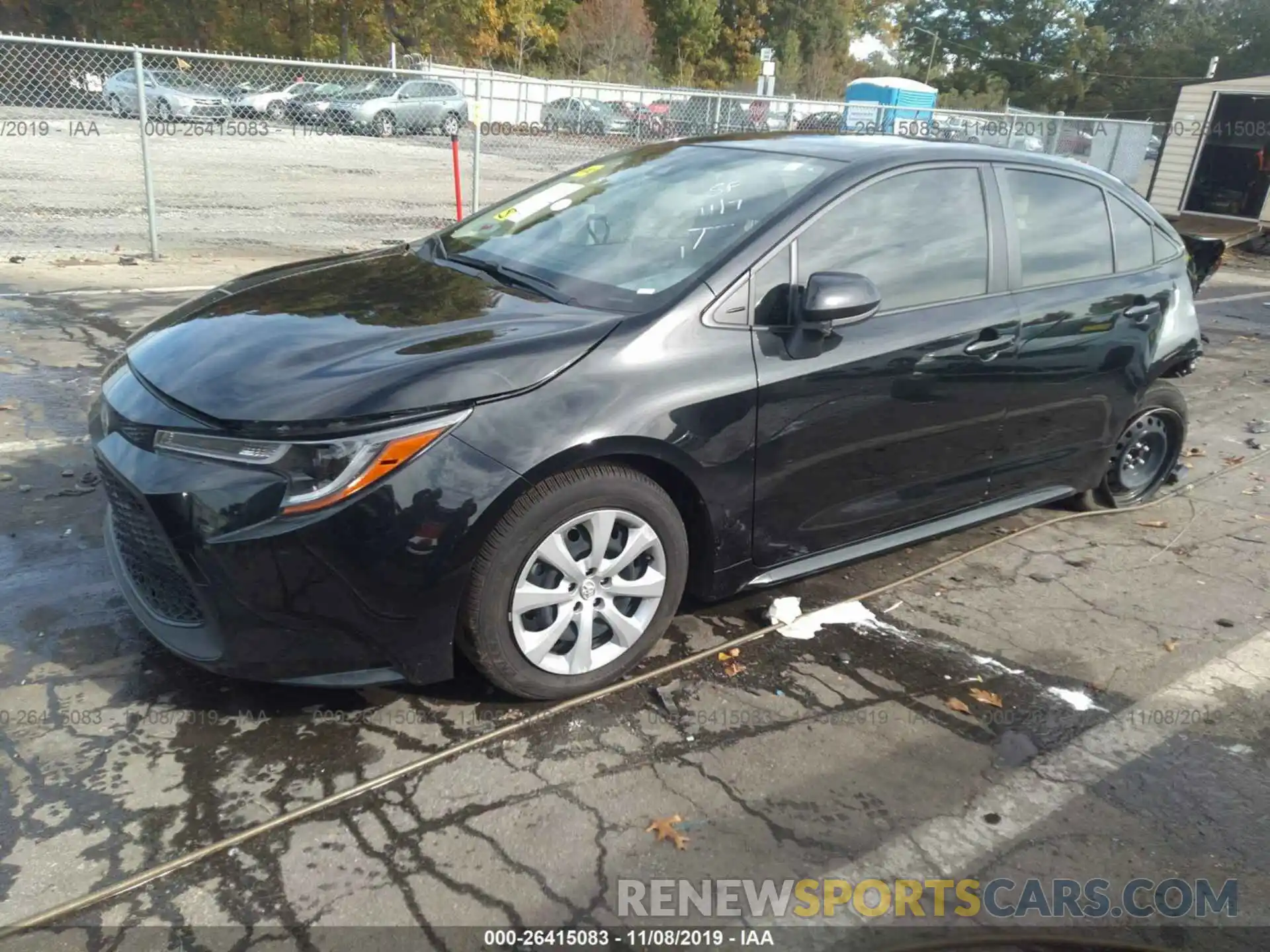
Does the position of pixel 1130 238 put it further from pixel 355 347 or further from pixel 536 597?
pixel 355 347

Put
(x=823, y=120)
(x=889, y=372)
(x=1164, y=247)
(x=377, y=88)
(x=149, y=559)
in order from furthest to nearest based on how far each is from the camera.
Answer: (x=823, y=120)
(x=377, y=88)
(x=1164, y=247)
(x=889, y=372)
(x=149, y=559)

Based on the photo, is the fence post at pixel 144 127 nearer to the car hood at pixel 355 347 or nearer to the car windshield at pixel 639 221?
the car windshield at pixel 639 221

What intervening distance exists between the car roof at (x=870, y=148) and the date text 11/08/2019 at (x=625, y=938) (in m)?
2.66

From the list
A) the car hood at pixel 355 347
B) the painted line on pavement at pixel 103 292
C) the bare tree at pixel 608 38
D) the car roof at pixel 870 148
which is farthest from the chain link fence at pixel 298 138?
the bare tree at pixel 608 38

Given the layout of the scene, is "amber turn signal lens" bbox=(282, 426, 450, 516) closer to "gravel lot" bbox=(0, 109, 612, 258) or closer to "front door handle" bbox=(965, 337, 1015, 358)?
"front door handle" bbox=(965, 337, 1015, 358)

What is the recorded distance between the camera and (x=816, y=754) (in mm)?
2910

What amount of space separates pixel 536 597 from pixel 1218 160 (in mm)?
20758

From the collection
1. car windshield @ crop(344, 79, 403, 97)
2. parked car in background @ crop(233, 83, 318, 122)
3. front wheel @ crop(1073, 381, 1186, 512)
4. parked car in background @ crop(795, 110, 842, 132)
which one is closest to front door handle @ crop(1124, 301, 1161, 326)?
front wheel @ crop(1073, 381, 1186, 512)

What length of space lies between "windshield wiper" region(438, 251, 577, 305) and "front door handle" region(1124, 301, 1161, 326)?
266cm

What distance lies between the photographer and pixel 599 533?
2908 millimetres

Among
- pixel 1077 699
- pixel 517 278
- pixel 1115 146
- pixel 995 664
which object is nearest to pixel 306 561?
pixel 517 278

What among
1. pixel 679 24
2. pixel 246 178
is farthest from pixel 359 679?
pixel 679 24

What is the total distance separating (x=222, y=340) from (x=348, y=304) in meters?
0.43

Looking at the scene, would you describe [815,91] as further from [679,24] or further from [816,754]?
[816,754]
